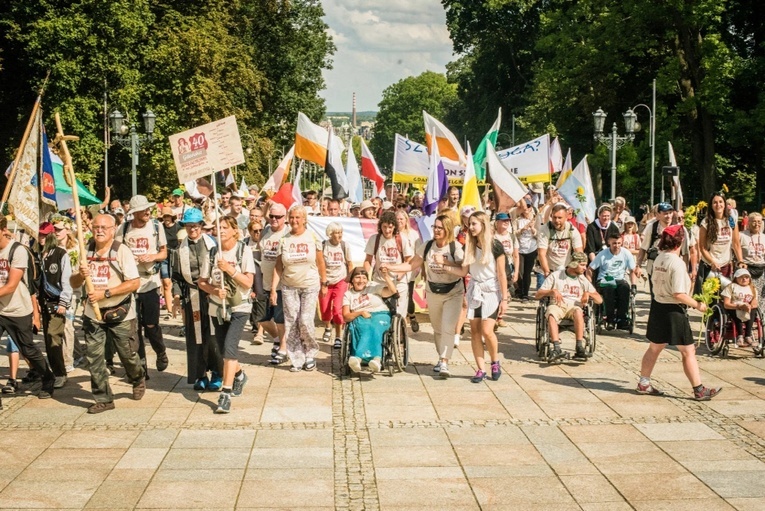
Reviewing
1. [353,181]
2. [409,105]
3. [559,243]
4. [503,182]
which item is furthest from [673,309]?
[409,105]

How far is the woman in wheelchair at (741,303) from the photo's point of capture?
39.4ft

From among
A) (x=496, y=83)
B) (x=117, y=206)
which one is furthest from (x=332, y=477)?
(x=496, y=83)

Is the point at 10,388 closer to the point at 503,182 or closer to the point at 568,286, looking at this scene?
the point at 568,286

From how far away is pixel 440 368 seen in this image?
35.0 feet

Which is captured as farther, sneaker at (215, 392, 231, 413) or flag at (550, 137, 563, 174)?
flag at (550, 137, 563, 174)

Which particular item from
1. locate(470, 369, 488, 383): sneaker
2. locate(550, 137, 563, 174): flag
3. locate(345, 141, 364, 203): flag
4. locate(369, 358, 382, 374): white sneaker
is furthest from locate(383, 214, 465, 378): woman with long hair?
locate(550, 137, 563, 174): flag

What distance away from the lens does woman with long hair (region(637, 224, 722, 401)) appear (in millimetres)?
9431

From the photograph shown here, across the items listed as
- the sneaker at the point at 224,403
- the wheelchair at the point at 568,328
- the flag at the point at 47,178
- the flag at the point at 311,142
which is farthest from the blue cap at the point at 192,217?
the flag at the point at 311,142

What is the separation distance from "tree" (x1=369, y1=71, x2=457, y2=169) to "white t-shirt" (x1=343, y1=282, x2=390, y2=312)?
11364 centimetres

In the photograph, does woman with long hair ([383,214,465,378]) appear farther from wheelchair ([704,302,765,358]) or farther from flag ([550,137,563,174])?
flag ([550,137,563,174])

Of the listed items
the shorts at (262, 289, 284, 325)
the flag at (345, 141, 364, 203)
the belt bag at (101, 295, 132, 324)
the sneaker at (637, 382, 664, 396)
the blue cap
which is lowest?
the sneaker at (637, 382, 664, 396)

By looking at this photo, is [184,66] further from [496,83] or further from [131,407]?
[131,407]

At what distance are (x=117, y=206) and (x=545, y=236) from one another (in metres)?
8.78

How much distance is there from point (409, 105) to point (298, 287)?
388ft
